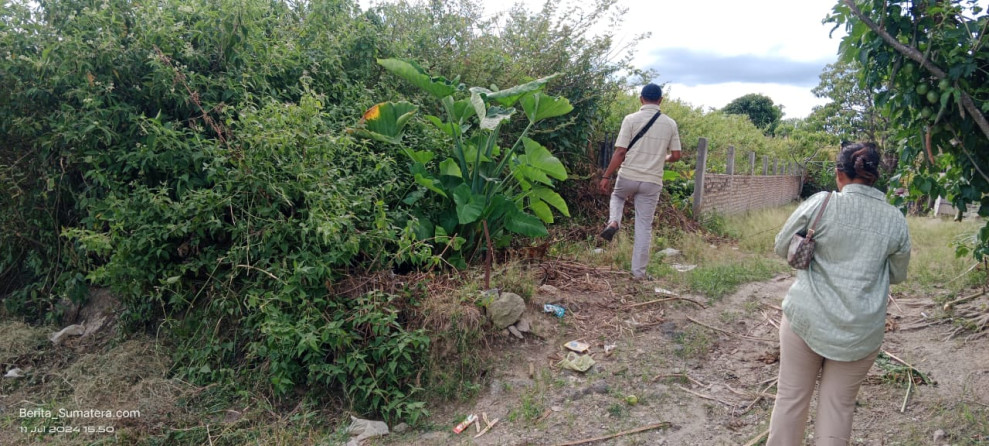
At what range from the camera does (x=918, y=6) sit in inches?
118

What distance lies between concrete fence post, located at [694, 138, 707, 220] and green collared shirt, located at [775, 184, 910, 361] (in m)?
5.78

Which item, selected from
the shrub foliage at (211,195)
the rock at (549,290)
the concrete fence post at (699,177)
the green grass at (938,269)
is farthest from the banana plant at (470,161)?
the concrete fence post at (699,177)

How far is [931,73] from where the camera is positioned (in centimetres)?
304

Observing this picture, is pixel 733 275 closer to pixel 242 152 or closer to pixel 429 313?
pixel 429 313

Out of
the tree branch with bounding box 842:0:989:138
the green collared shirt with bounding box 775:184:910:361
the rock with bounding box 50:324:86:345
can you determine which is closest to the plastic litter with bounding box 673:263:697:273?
the tree branch with bounding box 842:0:989:138

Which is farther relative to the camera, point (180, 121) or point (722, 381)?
point (180, 121)

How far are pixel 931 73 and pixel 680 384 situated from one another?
2227mm

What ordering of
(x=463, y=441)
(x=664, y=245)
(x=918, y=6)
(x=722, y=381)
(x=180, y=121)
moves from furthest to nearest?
(x=664, y=245) → (x=180, y=121) → (x=722, y=381) → (x=463, y=441) → (x=918, y=6)

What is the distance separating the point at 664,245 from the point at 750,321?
7.86 feet

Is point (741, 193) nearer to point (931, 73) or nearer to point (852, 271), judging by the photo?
point (931, 73)

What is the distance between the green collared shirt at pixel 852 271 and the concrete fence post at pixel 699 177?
578cm

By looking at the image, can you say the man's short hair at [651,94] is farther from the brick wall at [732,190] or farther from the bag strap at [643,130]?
the brick wall at [732,190]

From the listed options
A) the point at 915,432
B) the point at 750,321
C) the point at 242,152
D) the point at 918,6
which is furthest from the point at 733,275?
the point at 242,152

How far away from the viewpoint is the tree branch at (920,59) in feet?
9.45
